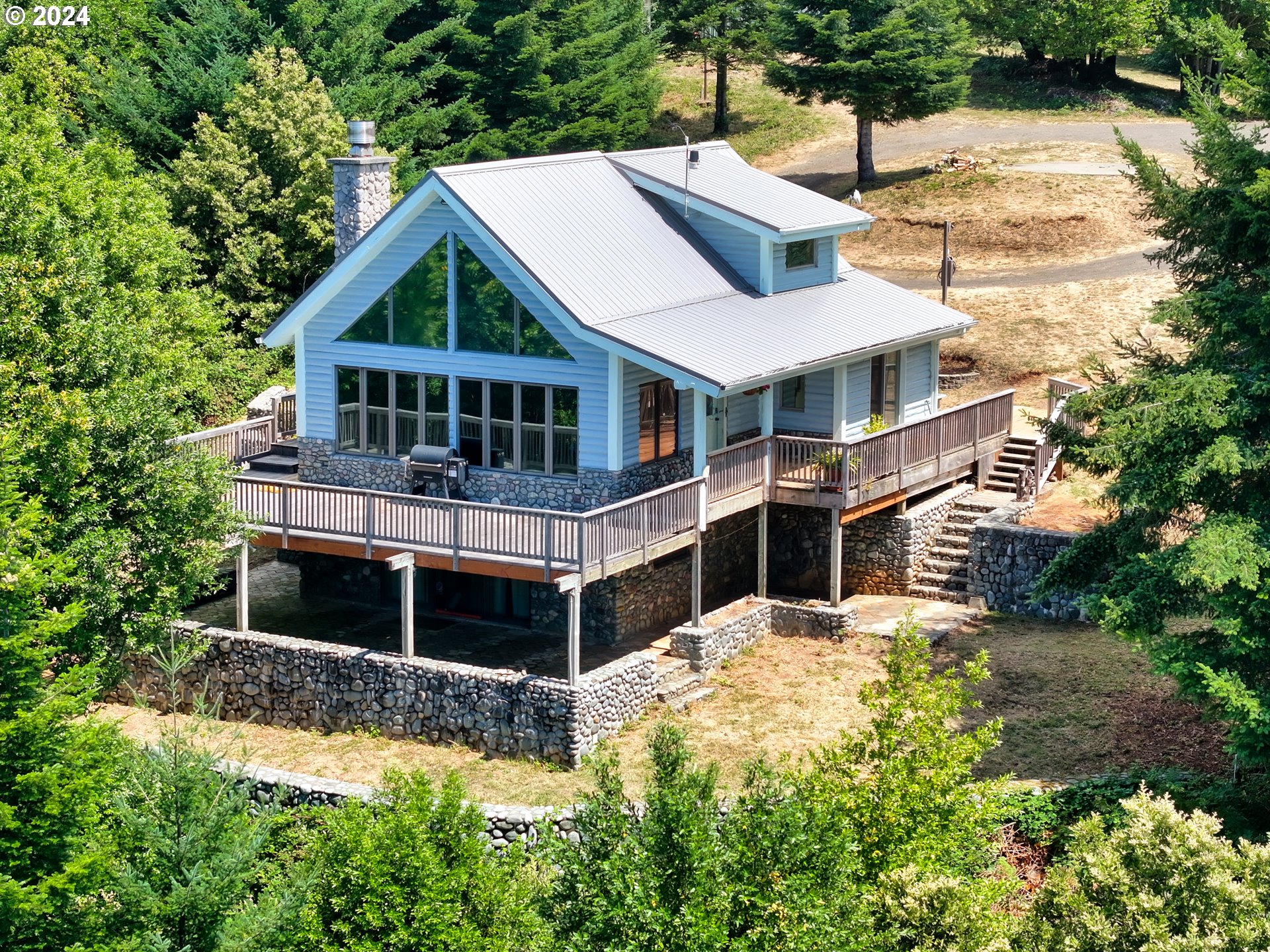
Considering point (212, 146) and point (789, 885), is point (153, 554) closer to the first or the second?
point (789, 885)

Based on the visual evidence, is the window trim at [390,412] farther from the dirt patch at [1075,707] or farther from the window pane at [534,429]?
the dirt patch at [1075,707]

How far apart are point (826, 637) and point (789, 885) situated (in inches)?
579

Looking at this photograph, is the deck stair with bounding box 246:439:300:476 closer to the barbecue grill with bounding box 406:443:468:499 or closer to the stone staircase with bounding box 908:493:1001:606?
the barbecue grill with bounding box 406:443:468:499

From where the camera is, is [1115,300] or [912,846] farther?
[1115,300]

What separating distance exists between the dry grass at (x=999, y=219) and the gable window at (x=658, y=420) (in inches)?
853

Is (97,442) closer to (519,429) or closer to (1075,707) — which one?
(519,429)

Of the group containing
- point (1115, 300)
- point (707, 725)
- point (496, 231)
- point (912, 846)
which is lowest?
point (707, 725)

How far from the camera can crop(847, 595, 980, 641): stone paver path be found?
31.5 meters

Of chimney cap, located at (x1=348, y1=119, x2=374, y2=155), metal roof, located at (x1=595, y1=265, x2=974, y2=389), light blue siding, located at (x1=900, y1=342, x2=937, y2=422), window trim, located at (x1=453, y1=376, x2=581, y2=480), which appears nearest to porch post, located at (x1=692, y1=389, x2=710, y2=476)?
metal roof, located at (x1=595, y1=265, x2=974, y2=389)

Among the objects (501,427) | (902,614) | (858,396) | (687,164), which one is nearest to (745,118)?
(687,164)

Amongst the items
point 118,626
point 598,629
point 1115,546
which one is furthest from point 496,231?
point 1115,546

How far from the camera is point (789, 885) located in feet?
55.7

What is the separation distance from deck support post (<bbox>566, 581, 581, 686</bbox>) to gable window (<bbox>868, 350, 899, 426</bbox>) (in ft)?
34.1

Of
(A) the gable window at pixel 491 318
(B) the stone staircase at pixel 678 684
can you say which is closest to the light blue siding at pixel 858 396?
(A) the gable window at pixel 491 318
